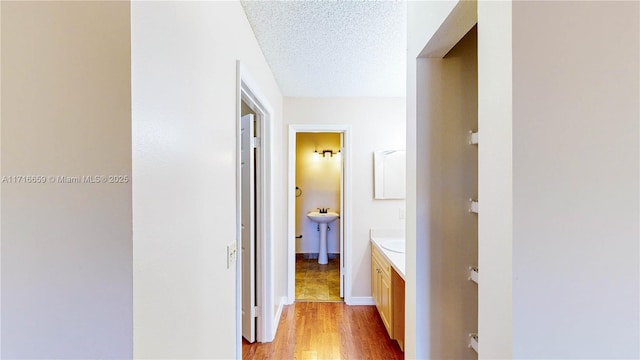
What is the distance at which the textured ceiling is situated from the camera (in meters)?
1.57

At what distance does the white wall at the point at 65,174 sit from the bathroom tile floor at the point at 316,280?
291 centimetres

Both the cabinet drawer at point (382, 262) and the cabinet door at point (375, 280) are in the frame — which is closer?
the cabinet drawer at point (382, 262)

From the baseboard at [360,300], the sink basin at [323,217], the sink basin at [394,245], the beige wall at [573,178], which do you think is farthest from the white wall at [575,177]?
the sink basin at [323,217]

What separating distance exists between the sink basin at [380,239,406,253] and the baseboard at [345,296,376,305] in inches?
28.3

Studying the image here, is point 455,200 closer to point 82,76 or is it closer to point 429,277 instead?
point 429,277

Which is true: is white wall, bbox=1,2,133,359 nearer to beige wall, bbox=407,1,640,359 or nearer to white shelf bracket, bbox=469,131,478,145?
beige wall, bbox=407,1,640,359

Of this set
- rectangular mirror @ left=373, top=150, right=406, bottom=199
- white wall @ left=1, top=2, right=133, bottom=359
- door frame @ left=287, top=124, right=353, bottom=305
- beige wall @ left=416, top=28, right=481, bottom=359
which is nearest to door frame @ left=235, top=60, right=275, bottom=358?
door frame @ left=287, top=124, right=353, bottom=305

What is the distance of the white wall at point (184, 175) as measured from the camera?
2.27 feet

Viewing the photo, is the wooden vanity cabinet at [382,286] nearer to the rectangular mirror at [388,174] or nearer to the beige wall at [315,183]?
the rectangular mirror at [388,174]

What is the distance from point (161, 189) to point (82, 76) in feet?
1.01

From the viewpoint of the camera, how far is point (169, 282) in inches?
32.4

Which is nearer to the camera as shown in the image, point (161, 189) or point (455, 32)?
point (161, 189)

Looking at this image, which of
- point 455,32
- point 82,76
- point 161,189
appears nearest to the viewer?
point 82,76

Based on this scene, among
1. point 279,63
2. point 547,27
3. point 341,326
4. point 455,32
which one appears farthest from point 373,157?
point 547,27
